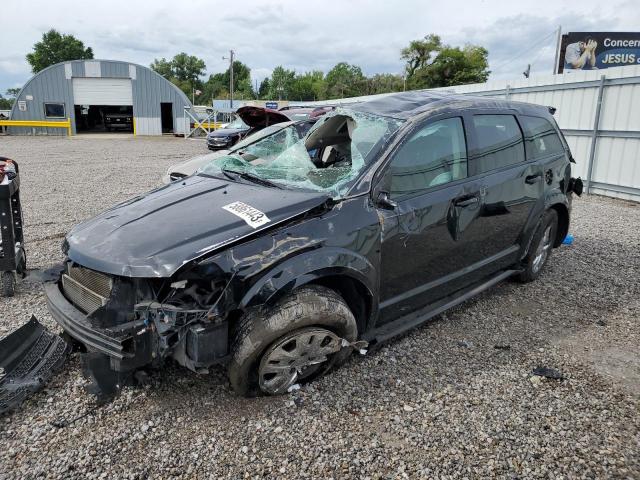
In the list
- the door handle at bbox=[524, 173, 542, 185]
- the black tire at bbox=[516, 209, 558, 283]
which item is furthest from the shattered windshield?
the black tire at bbox=[516, 209, 558, 283]

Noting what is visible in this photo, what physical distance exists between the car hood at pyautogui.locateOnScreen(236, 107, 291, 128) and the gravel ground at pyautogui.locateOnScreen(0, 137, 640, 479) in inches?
174

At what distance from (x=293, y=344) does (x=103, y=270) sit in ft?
3.76

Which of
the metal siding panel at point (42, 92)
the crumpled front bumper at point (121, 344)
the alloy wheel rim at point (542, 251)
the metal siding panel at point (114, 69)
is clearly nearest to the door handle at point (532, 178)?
the alloy wheel rim at point (542, 251)

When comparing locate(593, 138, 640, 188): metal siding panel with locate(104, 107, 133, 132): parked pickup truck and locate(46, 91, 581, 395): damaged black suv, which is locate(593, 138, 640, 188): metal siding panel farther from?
locate(104, 107, 133, 132): parked pickup truck

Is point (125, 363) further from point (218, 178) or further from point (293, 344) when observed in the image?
point (218, 178)

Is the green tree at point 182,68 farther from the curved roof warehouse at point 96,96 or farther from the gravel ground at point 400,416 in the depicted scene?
the gravel ground at point 400,416

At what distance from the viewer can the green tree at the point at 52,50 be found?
70.1 meters

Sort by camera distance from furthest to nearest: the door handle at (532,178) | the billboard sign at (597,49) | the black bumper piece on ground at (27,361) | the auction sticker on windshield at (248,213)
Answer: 1. the billboard sign at (597,49)
2. the door handle at (532,178)
3. the black bumper piece on ground at (27,361)
4. the auction sticker on windshield at (248,213)

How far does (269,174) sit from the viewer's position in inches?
137

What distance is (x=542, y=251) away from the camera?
16.2 ft

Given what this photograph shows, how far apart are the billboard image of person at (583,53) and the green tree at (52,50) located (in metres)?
68.9

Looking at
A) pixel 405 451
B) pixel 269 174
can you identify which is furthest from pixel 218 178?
pixel 405 451

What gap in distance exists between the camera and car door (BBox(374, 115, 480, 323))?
125 inches

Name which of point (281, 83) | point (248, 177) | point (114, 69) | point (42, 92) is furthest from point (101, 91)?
point (281, 83)
